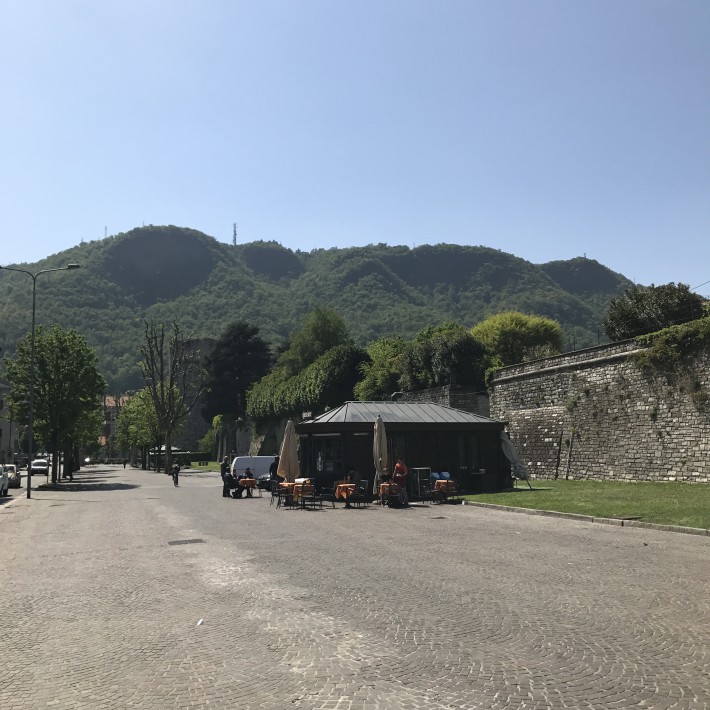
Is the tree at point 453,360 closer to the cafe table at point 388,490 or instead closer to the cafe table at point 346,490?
the cafe table at point 388,490

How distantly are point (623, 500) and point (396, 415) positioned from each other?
9.52m

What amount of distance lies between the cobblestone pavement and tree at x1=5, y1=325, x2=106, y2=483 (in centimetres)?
3076

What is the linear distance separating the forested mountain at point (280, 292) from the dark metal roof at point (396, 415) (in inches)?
3194

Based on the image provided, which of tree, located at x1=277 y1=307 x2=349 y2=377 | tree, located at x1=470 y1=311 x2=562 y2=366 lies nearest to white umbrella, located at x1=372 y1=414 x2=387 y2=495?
tree, located at x1=470 y1=311 x2=562 y2=366

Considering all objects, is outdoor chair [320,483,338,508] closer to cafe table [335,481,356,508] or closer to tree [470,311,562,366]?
cafe table [335,481,356,508]

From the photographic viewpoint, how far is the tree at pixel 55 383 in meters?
42.5

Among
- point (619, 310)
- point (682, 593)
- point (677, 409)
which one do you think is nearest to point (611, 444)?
point (677, 409)

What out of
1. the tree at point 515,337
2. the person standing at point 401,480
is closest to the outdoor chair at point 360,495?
the person standing at point 401,480

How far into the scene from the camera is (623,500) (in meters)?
20.4

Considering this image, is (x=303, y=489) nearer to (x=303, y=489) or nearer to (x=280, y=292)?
(x=303, y=489)

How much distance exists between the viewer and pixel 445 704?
5.04m

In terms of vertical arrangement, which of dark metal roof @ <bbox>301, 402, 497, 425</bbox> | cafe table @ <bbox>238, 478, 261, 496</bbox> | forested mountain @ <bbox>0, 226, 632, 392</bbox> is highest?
forested mountain @ <bbox>0, 226, 632, 392</bbox>

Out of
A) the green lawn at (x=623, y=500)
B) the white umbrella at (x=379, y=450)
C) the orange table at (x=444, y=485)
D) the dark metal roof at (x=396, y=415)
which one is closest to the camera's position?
the green lawn at (x=623, y=500)

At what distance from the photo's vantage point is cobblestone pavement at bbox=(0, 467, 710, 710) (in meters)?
5.38
